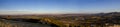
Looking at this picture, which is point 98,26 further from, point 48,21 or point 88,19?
point 48,21

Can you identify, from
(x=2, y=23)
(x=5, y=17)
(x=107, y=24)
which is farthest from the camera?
(x=5, y=17)

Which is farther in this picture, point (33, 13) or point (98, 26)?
point (33, 13)

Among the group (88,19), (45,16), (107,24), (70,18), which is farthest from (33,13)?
(107,24)

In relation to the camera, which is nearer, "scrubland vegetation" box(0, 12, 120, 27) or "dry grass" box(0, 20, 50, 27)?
"dry grass" box(0, 20, 50, 27)

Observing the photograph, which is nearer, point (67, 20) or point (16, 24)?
point (16, 24)

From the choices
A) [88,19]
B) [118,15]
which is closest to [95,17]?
[88,19]

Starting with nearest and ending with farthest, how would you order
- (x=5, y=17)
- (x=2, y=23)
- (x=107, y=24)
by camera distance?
1. (x=2, y=23)
2. (x=107, y=24)
3. (x=5, y=17)

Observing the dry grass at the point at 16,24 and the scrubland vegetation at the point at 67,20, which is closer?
the dry grass at the point at 16,24
